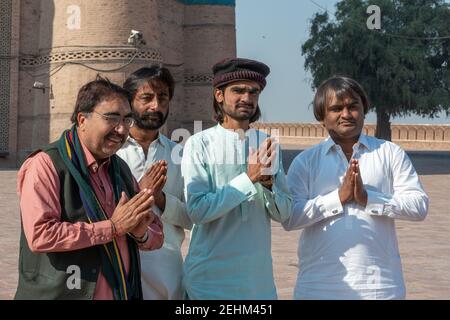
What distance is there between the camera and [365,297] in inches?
131

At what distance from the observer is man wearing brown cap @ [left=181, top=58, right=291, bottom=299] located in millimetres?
3252

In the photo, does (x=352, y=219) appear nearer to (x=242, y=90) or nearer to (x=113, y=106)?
(x=242, y=90)

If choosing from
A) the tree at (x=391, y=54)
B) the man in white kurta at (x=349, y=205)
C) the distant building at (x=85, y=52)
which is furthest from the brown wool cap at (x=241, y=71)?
the tree at (x=391, y=54)

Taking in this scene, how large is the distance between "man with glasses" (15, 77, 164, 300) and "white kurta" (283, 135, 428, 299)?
33.7 inches

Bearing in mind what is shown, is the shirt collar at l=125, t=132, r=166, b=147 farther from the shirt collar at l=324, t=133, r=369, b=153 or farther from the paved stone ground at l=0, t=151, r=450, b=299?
the paved stone ground at l=0, t=151, r=450, b=299

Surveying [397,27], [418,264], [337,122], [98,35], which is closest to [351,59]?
[397,27]

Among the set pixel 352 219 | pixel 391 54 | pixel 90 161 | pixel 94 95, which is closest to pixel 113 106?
pixel 94 95

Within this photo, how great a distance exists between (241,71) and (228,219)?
0.63 m

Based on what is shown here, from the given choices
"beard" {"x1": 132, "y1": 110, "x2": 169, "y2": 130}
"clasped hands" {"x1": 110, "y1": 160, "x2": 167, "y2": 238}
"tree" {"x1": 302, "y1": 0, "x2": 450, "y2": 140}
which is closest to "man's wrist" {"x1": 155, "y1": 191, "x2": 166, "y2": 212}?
"beard" {"x1": 132, "y1": 110, "x2": 169, "y2": 130}

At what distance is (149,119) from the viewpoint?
355cm

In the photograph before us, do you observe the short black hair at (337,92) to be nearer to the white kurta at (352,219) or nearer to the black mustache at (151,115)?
the white kurta at (352,219)

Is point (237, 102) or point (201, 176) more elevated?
point (237, 102)
